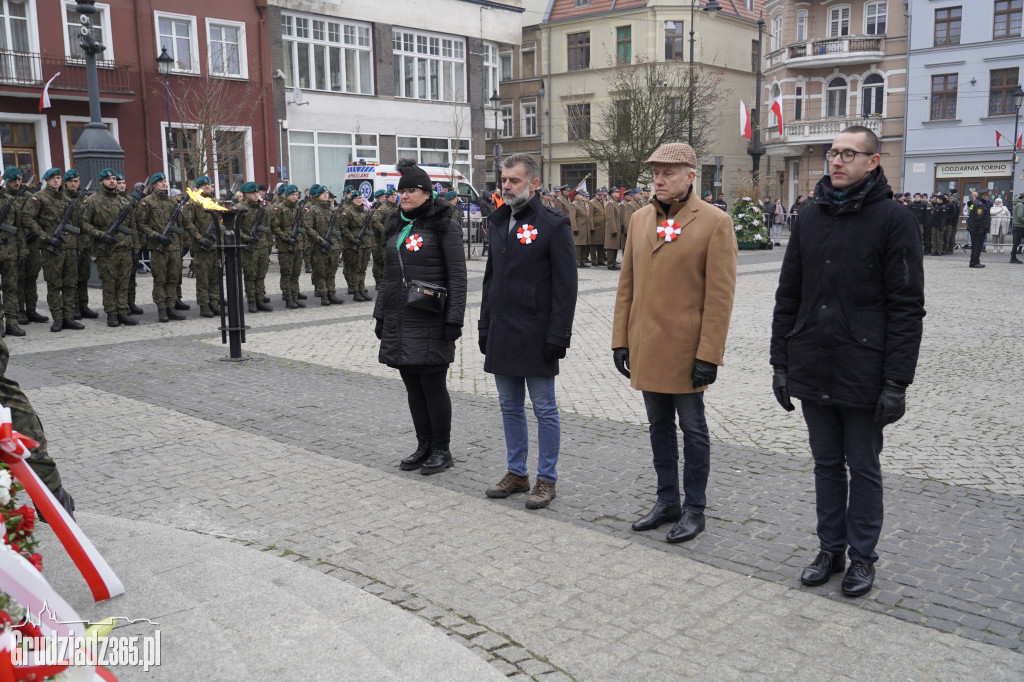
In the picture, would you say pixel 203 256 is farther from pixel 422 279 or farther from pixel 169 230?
pixel 422 279

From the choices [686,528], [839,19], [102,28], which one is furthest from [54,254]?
[839,19]

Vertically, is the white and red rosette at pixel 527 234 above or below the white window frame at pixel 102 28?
below

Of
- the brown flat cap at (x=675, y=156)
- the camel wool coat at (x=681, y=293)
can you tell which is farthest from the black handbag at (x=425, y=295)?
the brown flat cap at (x=675, y=156)

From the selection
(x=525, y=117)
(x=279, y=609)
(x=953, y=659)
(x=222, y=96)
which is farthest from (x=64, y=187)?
(x=525, y=117)

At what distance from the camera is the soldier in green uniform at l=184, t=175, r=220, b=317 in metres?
14.3

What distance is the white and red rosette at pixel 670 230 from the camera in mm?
4785

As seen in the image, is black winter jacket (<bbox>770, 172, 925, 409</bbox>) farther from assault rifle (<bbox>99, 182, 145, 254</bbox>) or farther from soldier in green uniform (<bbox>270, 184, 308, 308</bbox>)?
soldier in green uniform (<bbox>270, 184, 308, 308</bbox>)

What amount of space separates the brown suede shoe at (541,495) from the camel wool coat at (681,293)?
101cm

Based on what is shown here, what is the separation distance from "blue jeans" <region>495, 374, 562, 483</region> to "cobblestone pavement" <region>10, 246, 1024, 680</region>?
27 cm

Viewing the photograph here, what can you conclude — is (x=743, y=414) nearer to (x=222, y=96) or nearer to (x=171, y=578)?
(x=171, y=578)

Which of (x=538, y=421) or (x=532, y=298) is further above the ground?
(x=532, y=298)

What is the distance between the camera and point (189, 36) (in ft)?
105

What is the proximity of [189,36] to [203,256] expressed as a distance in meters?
20.7

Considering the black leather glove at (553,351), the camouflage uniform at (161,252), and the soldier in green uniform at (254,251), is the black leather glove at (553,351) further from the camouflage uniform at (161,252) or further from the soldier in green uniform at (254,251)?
the soldier in green uniform at (254,251)
